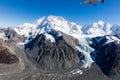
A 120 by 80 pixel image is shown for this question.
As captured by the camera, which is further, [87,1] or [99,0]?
[87,1]
